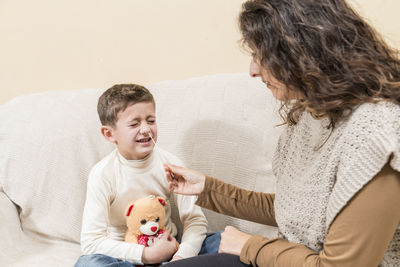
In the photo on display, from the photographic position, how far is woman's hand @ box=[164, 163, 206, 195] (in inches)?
49.2

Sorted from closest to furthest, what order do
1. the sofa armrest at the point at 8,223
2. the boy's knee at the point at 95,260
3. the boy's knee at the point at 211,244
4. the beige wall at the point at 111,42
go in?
the boy's knee at the point at 95,260 < the boy's knee at the point at 211,244 < the sofa armrest at the point at 8,223 < the beige wall at the point at 111,42

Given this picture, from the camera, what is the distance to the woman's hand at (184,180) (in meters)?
1.25

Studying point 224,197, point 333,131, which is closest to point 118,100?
point 224,197

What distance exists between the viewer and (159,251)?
125cm

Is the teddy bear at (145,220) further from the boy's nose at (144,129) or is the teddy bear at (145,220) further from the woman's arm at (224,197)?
the boy's nose at (144,129)

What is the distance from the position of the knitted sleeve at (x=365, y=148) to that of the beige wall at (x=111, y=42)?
0.98 metres

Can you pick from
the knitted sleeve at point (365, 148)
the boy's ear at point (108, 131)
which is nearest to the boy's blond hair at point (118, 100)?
the boy's ear at point (108, 131)

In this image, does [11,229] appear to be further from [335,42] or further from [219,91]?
[335,42]

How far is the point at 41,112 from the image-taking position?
5.51 ft

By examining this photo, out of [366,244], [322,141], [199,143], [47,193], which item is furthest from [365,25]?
[47,193]

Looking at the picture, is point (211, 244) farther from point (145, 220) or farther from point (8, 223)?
point (8, 223)

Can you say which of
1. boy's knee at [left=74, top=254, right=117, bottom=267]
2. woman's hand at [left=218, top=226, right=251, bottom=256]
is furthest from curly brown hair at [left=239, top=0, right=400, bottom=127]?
boy's knee at [left=74, top=254, right=117, bottom=267]

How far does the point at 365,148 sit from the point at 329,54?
0.21m

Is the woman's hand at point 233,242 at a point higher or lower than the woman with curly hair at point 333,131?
lower
